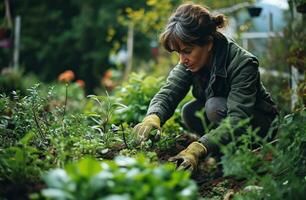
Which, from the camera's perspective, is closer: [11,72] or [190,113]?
[190,113]

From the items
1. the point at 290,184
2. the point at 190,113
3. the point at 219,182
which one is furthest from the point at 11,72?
the point at 290,184

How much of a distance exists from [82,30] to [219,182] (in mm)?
9499

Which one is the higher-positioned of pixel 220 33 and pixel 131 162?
pixel 220 33

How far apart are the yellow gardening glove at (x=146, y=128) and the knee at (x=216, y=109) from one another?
32cm

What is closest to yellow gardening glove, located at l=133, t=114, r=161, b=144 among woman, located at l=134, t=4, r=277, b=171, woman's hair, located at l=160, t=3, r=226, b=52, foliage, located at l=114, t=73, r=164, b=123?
woman, located at l=134, t=4, r=277, b=171

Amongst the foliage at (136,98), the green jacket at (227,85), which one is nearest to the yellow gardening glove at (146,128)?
the green jacket at (227,85)

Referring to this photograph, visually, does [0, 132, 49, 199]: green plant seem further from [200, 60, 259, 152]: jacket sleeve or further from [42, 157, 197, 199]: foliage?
[200, 60, 259, 152]: jacket sleeve

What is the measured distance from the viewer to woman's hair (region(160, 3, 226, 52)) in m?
3.13

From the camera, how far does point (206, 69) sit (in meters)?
3.37

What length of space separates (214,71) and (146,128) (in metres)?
0.55

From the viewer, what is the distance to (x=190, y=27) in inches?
123

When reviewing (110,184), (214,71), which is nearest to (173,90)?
(214,71)

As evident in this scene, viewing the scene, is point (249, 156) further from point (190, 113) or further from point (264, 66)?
point (264, 66)

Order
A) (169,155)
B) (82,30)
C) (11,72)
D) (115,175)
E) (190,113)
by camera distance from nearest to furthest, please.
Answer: (115,175) < (169,155) < (190,113) < (11,72) < (82,30)
